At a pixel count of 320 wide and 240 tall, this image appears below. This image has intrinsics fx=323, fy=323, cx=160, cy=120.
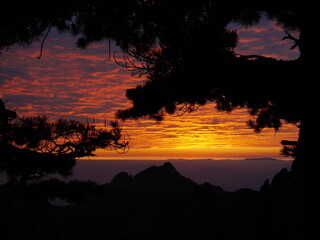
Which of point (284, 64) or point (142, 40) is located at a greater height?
point (142, 40)

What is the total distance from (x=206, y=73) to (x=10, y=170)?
13.9 ft

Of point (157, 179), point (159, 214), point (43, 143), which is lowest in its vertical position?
point (159, 214)

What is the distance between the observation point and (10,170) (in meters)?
6.18

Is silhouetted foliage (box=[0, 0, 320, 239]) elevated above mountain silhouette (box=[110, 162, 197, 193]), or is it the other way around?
silhouetted foliage (box=[0, 0, 320, 239])

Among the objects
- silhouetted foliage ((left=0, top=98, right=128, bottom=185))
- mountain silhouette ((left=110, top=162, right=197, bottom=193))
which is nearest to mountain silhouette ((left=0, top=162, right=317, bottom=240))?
mountain silhouette ((left=110, top=162, right=197, bottom=193))

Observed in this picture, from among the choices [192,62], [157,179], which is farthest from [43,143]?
[157,179]

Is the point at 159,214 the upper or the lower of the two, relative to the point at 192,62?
Answer: lower

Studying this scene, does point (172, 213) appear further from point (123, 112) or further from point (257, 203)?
point (123, 112)

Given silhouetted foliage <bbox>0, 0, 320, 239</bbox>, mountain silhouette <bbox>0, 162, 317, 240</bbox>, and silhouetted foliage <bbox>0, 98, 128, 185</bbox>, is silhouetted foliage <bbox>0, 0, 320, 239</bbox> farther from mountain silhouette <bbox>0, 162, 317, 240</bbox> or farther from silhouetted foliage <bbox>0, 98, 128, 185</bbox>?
mountain silhouette <bbox>0, 162, 317, 240</bbox>

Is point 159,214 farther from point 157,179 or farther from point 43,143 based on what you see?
point 43,143

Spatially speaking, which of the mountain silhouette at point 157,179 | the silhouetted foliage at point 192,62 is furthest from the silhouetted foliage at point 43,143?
the mountain silhouette at point 157,179

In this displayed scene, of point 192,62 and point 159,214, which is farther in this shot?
point 159,214

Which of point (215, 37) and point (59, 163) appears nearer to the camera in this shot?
point (215, 37)

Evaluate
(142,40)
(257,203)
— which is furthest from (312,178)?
(257,203)
